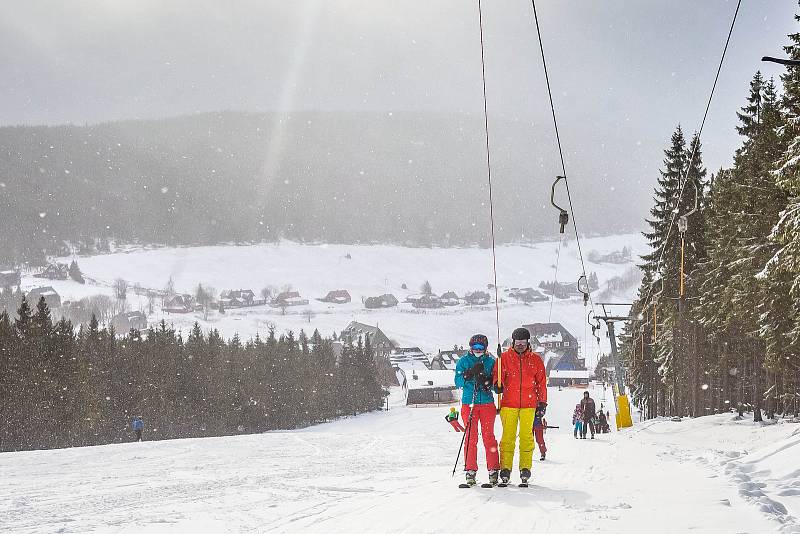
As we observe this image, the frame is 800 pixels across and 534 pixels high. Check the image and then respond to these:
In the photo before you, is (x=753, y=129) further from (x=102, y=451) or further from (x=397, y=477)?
(x=102, y=451)

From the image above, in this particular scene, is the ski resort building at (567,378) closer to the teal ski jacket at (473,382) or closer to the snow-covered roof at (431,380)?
the snow-covered roof at (431,380)

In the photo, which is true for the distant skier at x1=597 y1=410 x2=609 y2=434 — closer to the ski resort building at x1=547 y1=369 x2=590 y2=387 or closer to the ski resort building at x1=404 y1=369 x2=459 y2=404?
the ski resort building at x1=404 y1=369 x2=459 y2=404

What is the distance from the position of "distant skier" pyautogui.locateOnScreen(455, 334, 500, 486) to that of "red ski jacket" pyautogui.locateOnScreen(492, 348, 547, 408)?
7.7 inches

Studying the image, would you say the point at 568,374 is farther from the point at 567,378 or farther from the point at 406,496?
the point at 406,496

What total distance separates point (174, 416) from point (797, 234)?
2314 inches

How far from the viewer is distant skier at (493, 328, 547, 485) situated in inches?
334

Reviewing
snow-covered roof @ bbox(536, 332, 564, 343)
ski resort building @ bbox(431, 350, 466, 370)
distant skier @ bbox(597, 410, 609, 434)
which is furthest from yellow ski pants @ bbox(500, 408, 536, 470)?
snow-covered roof @ bbox(536, 332, 564, 343)

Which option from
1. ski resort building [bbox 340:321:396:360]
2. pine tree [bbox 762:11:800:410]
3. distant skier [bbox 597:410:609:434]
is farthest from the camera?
ski resort building [bbox 340:321:396:360]

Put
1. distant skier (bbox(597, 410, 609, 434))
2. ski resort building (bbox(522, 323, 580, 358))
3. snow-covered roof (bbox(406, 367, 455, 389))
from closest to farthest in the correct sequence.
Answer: distant skier (bbox(597, 410, 609, 434)) < snow-covered roof (bbox(406, 367, 455, 389)) < ski resort building (bbox(522, 323, 580, 358))

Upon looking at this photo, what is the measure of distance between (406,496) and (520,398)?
1882mm

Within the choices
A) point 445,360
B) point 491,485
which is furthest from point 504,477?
point 445,360

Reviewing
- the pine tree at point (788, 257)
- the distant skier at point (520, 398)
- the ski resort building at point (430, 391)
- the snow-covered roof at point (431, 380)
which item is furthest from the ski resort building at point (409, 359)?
the distant skier at point (520, 398)

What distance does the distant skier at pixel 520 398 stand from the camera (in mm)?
8477

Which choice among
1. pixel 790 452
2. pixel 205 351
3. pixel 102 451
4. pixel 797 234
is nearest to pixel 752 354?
pixel 797 234
